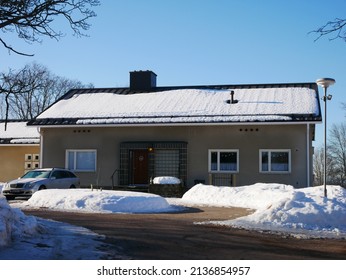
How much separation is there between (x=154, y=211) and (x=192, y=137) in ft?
27.9

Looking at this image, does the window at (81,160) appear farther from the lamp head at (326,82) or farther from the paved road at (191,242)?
the lamp head at (326,82)

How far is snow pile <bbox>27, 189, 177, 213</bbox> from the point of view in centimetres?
1532

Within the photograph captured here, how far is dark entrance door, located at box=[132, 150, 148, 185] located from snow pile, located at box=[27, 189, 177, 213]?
25.2 feet

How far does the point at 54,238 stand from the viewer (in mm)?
9000

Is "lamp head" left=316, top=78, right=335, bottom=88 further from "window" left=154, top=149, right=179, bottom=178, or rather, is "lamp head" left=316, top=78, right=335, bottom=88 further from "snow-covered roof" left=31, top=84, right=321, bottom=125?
"window" left=154, top=149, right=179, bottom=178

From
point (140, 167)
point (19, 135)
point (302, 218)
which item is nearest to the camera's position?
point (302, 218)

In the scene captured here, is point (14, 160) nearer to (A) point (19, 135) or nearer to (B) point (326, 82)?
(A) point (19, 135)

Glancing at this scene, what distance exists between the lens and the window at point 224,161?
906 inches

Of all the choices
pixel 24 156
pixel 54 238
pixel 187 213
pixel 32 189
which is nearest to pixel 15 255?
pixel 54 238

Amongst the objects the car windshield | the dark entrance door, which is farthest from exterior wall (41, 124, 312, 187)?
the car windshield

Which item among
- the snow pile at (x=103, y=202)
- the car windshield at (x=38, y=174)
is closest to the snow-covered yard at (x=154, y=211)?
the snow pile at (x=103, y=202)

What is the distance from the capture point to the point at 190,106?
2514cm

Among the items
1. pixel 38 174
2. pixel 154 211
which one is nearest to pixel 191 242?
pixel 154 211

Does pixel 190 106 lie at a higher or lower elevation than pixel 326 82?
higher
